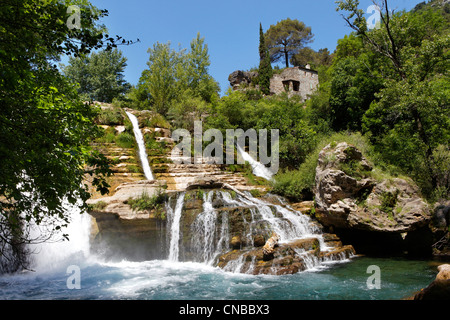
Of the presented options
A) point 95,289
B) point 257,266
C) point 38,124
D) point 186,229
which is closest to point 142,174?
point 186,229

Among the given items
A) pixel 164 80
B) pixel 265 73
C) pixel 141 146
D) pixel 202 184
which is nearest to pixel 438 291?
pixel 202 184

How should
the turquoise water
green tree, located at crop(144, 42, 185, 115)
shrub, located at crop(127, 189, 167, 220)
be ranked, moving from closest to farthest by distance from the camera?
the turquoise water, shrub, located at crop(127, 189, 167, 220), green tree, located at crop(144, 42, 185, 115)

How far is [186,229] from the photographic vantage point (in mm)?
11586

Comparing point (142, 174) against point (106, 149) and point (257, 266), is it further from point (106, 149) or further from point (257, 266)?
point (257, 266)

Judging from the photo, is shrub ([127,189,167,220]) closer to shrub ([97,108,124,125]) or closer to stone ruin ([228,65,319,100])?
shrub ([97,108,124,125])

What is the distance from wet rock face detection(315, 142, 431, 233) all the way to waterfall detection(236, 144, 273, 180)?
7.84 meters

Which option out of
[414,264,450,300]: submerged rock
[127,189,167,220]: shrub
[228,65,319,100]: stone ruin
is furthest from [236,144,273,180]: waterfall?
[228,65,319,100]: stone ruin

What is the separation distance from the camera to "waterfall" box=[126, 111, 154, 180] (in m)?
16.9

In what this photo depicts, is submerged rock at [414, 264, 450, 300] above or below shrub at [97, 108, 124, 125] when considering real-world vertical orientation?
below

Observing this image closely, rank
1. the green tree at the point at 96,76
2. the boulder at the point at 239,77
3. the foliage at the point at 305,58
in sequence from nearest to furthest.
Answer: the green tree at the point at 96,76 < the boulder at the point at 239,77 < the foliage at the point at 305,58

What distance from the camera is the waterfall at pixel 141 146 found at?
55.6 ft

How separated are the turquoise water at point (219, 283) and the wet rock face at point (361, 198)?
56.5 inches

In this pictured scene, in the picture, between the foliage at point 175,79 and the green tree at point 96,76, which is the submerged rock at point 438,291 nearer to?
the foliage at point 175,79

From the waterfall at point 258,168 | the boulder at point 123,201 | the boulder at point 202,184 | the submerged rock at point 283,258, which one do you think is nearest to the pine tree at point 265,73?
the waterfall at point 258,168
